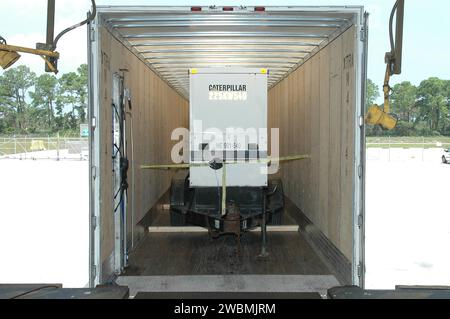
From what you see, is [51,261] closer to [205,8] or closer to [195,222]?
[195,222]

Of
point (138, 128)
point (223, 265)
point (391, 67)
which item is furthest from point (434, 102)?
point (391, 67)

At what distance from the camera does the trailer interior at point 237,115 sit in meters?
5.34

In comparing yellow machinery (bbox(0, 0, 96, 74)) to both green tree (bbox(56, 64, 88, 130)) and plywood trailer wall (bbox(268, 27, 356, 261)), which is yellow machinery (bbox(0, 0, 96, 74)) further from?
green tree (bbox(56, 64, 88, 130))

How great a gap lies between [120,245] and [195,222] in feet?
6.69

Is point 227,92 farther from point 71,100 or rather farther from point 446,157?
point 71,100

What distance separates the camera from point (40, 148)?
135 ft

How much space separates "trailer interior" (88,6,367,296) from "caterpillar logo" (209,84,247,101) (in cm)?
71

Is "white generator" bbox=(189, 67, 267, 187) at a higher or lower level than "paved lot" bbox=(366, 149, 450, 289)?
higher

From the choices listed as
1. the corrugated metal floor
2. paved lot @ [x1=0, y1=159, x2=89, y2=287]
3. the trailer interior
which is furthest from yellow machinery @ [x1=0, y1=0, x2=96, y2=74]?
paved lot @ [x1=0, y1=159, x2=89, y2=287]

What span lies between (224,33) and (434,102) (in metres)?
59.8

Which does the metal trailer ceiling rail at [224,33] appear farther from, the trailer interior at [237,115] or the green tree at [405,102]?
the green tree at [405,102]

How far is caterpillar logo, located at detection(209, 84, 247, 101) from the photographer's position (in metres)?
8.44

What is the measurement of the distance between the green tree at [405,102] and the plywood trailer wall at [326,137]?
5002 cm

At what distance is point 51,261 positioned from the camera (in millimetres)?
8375
